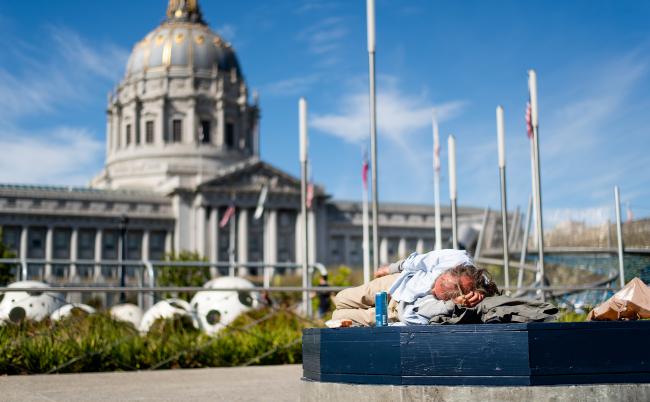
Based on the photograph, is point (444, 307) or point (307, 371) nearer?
point (444, 307)

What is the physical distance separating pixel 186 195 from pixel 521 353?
274ft

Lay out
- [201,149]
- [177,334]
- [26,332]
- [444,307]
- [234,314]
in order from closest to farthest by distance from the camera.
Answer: [444,307]
[26,332]
[177,334]
[234,314]
[201,149]

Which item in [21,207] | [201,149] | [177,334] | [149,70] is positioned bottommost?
[177,334]

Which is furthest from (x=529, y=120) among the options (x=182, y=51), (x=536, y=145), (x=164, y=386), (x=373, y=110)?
(x=182, y=51)

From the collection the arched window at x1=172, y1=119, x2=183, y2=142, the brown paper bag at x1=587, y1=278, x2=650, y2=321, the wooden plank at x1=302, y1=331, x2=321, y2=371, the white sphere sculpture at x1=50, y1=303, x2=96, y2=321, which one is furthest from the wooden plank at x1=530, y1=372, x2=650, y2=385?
the arched window at x1=172, y1=119, x2=183, y2=142

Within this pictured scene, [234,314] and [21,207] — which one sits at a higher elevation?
[21,207]

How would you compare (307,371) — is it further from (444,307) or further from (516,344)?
(516,344)

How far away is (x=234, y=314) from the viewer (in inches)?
586

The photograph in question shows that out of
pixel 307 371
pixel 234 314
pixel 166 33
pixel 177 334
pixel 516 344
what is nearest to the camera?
pixel 516 344

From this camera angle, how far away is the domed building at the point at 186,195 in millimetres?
83500

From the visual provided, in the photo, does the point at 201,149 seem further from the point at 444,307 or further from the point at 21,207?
the point at 444,307

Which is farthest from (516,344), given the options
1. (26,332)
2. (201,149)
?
(201,149)

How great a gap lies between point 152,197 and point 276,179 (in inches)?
496

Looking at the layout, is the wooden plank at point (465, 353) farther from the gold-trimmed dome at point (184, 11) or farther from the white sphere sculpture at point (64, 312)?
the gold-trimmed dome at point (184, 11)
